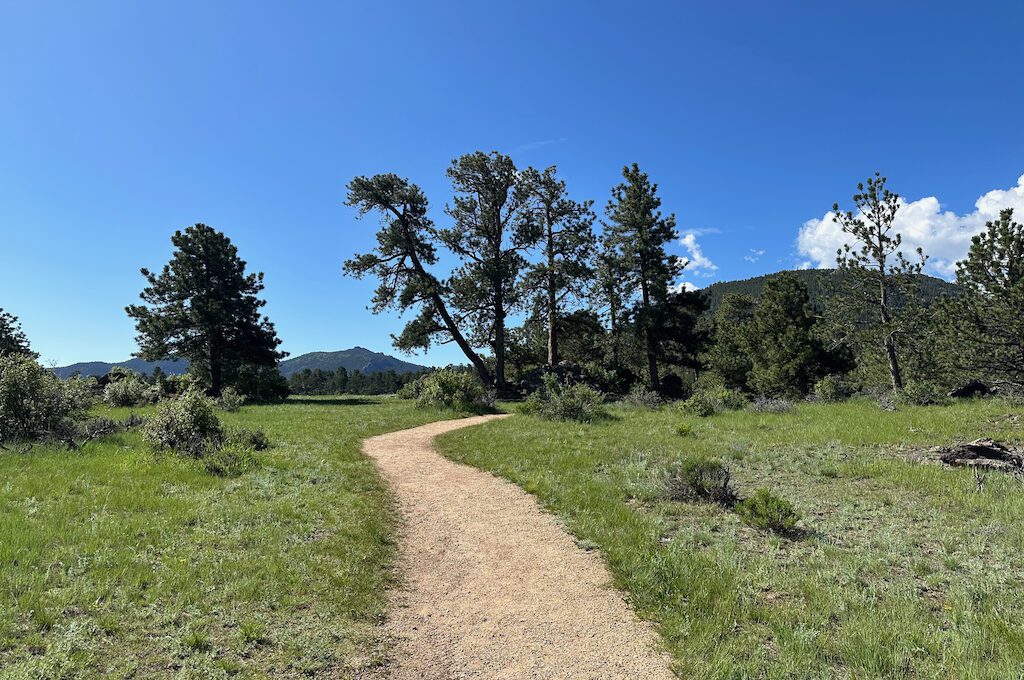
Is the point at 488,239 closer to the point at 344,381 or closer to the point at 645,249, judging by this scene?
the point at 645,249

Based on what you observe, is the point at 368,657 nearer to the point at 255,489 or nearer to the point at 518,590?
the point at 518,590

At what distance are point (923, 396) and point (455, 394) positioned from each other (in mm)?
21086

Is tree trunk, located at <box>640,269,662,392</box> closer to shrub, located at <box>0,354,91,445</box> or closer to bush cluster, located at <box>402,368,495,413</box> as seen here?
bush cluster, located at <box>402,368,495,413</box>

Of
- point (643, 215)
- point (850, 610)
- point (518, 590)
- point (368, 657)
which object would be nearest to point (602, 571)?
point (518, 590)

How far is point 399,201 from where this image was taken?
35.7 metres

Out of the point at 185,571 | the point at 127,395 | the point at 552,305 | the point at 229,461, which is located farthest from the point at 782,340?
the point at 127,395

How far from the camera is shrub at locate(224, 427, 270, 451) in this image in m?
13.6

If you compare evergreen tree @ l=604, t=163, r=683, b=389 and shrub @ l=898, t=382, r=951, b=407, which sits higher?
evergreen tree @ l=604, t=163, r=683, b=389

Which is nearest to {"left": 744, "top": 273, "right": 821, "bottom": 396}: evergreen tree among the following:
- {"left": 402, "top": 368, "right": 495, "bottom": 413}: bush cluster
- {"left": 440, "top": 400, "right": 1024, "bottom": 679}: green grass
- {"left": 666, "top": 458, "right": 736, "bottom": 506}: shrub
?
{"left": 402, "top": 368, "right": 495, "bottom": 413}: bush cluster

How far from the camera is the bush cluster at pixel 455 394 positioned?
26.5 m

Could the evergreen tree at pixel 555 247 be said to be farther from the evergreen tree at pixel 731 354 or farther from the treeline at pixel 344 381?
the treeline at pixel 344 381

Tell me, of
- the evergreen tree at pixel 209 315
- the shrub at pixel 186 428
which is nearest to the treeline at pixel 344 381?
the evergreen tree at pixel 209 315

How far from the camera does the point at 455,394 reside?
87.9ft

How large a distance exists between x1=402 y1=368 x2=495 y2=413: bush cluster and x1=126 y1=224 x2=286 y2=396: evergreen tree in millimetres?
16537
